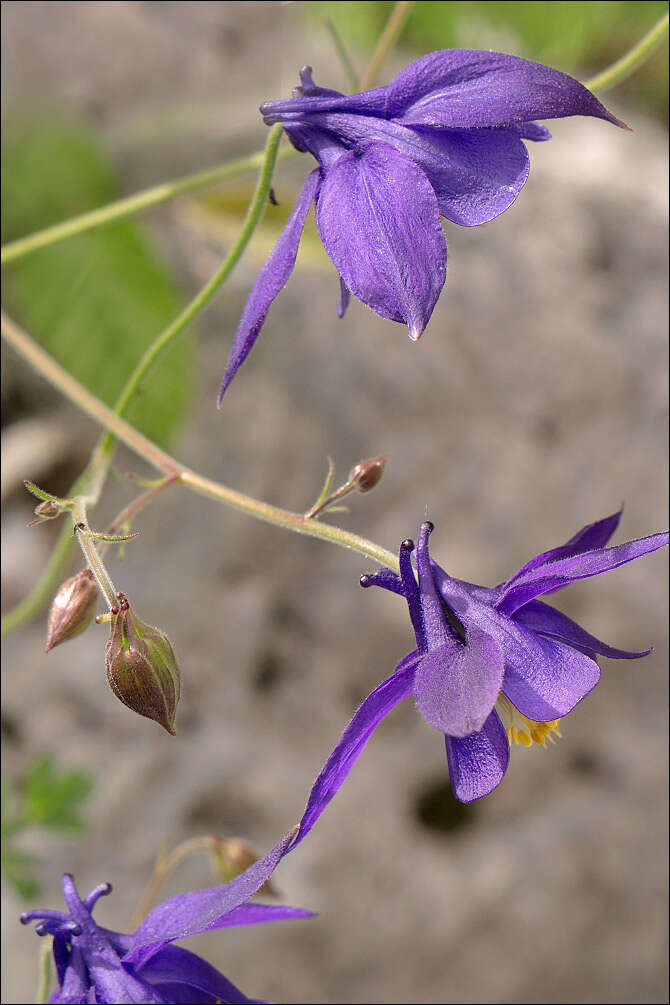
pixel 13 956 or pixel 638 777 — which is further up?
pixel 638 777

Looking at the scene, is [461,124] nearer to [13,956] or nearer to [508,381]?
[508,381]

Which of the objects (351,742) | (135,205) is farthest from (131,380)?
(351,742)

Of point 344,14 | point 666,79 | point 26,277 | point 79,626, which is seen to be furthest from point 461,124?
point 666,79

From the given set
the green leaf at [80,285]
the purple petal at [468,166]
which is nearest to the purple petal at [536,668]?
the purple petal at [468,166]

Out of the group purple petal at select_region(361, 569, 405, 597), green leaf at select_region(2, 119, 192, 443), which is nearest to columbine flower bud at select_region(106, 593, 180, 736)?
purple petal at select_region(361, 569, 405, 597)

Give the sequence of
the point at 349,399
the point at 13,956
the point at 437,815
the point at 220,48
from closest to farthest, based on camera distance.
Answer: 1. the point at 13,956
2. the point at 437,815
3. the point at 349,399
4. the point at 220,48

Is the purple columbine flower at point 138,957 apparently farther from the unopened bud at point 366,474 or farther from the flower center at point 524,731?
the unopened bud at point 366,474
